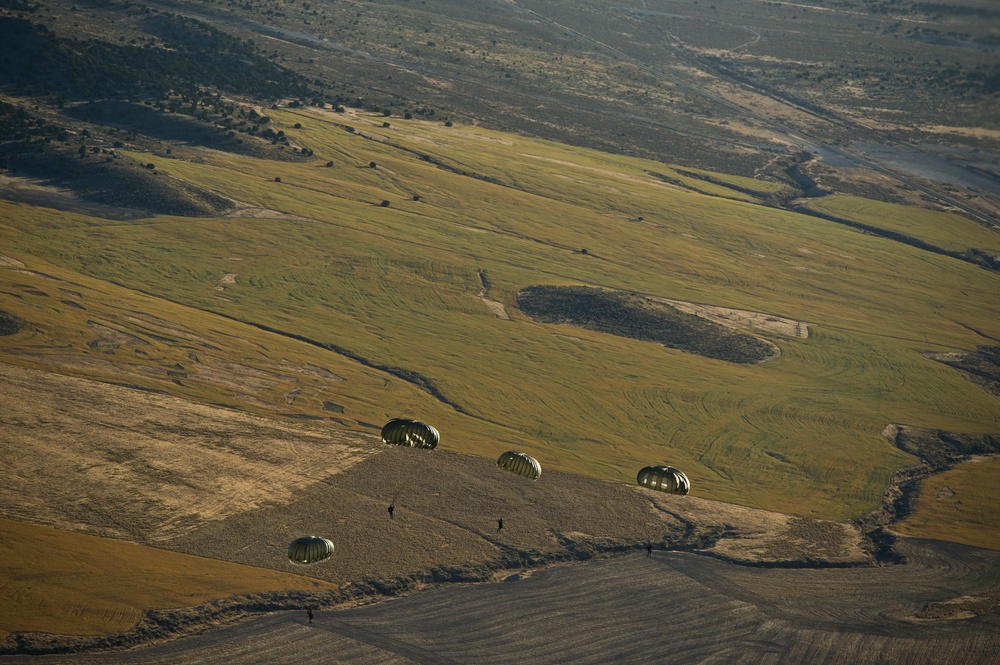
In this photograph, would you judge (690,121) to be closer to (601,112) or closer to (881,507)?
(601,112)

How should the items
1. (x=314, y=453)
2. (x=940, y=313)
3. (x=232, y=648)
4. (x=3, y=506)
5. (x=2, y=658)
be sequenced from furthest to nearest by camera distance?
(x=940, y=313) < (x=314, y=453) < (x=3, y=506) < (x=232, y=648) < (x=2, y=658)

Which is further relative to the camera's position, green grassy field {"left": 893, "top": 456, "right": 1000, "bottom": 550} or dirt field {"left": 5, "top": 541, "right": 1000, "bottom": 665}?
green grassy field {"left": 893, "top": 456, "right": 1000, "bottom": 550}

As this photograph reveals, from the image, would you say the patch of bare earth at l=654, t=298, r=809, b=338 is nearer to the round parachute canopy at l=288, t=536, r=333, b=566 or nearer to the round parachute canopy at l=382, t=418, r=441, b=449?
the round parachute canopy at l=382, t=418, r=441, b=449

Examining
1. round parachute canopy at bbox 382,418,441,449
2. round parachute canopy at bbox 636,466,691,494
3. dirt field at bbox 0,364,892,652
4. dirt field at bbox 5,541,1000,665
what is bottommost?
dirt field at bbox 5,541,1000,665

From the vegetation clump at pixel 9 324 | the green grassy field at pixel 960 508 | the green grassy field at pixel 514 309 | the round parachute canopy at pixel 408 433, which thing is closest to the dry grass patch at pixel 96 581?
the round parachute canopy at pixel 408 433

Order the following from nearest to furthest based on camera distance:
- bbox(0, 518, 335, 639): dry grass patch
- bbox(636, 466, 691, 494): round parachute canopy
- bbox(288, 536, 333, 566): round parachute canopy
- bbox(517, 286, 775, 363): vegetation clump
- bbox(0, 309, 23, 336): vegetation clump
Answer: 1. bbox(0, 518, 335, 639): dry grass patch
2. bbox(288, 536, 333, 566): round parachute canopy
3. bbox(636, 466, 691, 494): round parachute canopy
4. bbox(0, 309, 23, 336): vegetation clump
5. bbox(517, 286, 775, 363): vegetation clump

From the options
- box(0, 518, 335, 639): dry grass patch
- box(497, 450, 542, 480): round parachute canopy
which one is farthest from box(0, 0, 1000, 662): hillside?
box(497, 450, 542, 480): round parachute canopy

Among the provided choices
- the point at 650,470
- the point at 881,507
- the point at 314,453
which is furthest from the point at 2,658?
the point at 881,507

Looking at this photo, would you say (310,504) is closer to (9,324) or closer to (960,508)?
(9,324)
